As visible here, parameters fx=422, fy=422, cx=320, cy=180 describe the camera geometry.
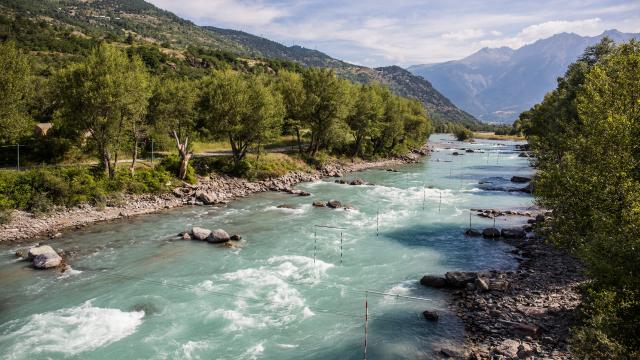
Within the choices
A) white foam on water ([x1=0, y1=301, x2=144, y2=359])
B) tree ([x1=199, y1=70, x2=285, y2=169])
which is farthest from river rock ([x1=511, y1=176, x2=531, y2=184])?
white foam on water ([x1=0, y1=301, x2=144, y2=359])

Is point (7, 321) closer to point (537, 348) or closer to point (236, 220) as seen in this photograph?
point (236, 220)

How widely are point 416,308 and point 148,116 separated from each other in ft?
126

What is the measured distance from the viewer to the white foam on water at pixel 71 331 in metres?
17.6

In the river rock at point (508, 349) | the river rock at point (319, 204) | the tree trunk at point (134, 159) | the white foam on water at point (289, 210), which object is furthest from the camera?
the river rock at point (319, 204)

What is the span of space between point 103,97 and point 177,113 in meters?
10.9

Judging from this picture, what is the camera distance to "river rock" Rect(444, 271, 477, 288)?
24516mm

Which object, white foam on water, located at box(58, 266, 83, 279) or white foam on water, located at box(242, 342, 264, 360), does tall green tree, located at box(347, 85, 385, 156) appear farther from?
white foam on water, located at box(242, 342, 264, 360)

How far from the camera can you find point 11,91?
39125 millimetres

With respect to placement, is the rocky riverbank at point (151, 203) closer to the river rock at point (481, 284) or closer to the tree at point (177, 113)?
the tree at point (177, 113)

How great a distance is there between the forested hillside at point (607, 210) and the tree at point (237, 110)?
36138 millimetres

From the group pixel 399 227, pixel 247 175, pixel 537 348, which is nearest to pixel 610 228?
pixel 537 348

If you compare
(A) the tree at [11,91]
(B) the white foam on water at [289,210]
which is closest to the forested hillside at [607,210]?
(B) the white foam on water at [289,210]

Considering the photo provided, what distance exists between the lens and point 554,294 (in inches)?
896

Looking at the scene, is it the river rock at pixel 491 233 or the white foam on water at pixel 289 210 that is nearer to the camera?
the river rock at pixel 491 233
